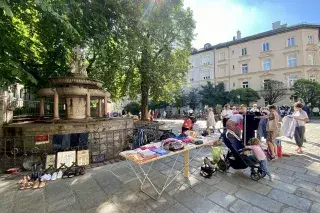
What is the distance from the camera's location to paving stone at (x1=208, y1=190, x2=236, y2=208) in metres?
3.65

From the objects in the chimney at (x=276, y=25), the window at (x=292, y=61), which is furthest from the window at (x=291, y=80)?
the chimney at (x=276, y=25)

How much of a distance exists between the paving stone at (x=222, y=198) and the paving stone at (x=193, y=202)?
15 cm

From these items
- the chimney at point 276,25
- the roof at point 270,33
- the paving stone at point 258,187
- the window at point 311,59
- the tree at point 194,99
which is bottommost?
the paving stone at point 258,187

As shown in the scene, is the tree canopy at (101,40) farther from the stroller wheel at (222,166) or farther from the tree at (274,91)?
the tree at (274,91)

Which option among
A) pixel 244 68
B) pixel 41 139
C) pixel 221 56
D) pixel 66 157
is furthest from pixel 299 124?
pixel 221 56

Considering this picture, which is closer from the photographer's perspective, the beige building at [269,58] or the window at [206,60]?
the beige building at [269,58]

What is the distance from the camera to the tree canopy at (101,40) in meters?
5.82

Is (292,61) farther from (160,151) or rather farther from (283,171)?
(160,151)

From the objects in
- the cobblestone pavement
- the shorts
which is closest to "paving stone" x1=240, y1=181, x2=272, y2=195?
the cobblestone pavement

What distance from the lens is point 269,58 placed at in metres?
33.4

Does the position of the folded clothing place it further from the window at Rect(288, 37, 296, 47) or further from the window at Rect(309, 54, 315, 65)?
the window at Rect(288, 37, 296, 47)

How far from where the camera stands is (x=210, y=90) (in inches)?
1375

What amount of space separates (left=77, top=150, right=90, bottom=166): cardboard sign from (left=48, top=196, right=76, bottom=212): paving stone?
205 centimetres

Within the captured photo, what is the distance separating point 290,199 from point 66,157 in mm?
5707
